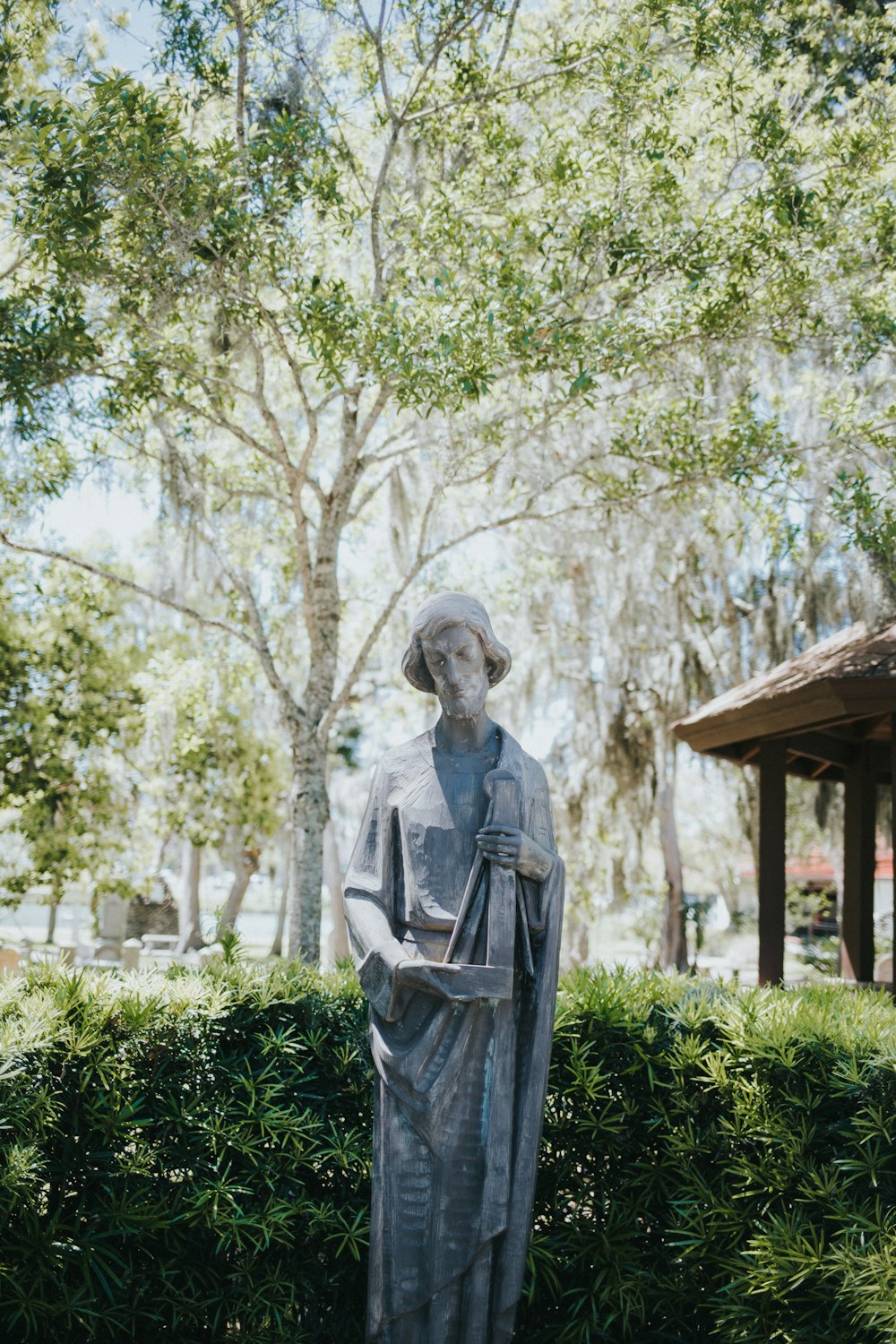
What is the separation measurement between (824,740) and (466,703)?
8172mm

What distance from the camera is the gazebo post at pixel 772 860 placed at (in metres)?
9.48

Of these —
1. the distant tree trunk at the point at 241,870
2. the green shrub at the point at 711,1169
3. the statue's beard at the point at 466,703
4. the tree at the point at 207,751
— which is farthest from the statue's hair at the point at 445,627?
the distant tree trunk at the point at 241,870

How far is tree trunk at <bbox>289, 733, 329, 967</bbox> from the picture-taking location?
8680mm

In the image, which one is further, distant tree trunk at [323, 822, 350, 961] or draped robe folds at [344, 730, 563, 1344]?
distant tree trunk at [323, 822, 350, 961]

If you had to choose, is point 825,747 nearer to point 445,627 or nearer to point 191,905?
point 445,627

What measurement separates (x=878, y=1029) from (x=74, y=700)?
12426 mm

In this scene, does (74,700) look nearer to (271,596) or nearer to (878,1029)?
(271,596)

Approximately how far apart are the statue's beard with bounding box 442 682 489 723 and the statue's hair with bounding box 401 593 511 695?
0.44 ft

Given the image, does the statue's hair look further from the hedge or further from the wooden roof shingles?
the wooden roof shingles

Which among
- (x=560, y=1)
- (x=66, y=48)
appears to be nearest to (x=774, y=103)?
(x=560, y=1)

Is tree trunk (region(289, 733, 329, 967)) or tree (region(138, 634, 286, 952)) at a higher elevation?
tree (region(138, 634, 286, 952))

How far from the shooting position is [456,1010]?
10.1 ft

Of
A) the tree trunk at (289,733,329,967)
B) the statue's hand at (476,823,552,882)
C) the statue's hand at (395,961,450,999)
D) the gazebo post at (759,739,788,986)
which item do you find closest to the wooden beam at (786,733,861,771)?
the gazebo post at (759,739,788,986)

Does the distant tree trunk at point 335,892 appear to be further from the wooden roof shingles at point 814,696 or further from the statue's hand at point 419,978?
the statue's hand at point 419,978
